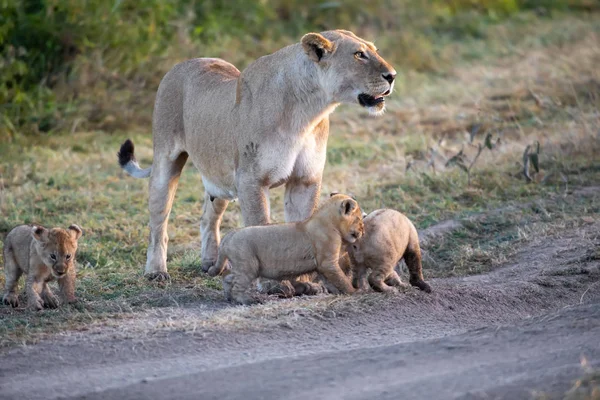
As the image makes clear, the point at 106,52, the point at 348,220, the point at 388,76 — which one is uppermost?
the point at 106,52

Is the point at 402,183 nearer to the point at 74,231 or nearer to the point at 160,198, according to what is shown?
the point at 160,198

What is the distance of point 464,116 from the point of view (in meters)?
11.8

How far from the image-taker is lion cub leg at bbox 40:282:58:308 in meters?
6.03

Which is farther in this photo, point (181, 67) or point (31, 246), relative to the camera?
point (181, 67)

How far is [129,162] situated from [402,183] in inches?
103

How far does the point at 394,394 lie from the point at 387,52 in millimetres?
10791

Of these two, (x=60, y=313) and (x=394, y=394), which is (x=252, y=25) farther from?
(x=394, y=394)

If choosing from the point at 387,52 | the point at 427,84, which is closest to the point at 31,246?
the point at 427,84

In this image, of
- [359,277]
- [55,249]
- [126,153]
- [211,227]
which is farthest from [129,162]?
[359,277]

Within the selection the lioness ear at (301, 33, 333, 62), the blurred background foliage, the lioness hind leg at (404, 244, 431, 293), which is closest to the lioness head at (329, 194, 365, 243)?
the lioness hind leg at (404, 244, 431, 293)

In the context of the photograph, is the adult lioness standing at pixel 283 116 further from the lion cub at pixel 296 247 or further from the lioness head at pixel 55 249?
the lioness head at pixel 55 249

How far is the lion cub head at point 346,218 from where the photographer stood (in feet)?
19.0

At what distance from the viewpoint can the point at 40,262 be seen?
5973mm

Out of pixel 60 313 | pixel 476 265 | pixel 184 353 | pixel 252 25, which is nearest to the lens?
pixel 184 353
